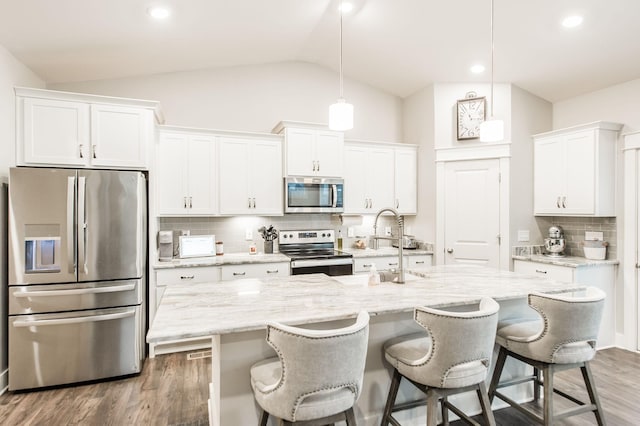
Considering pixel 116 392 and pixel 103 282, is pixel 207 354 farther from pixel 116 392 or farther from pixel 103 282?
pixel 103 282

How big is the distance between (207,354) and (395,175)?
317cm

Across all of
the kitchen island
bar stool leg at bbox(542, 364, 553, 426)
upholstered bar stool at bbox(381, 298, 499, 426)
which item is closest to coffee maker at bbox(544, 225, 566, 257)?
the kitchen island

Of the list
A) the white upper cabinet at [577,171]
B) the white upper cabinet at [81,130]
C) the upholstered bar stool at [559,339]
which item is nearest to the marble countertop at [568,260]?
the white upper cabinet at [577,171]

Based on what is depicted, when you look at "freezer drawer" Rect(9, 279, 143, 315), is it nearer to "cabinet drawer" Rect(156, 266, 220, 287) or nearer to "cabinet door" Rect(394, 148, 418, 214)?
"cabinet drawer" Rect(156, 266, 220, 287)

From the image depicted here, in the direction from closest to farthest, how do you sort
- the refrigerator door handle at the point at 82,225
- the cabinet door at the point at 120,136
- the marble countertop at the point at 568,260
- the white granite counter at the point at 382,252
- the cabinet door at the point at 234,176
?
the refrigerator door handle at the point at 82,225, the cabinet door at the point at 120,136, the marble countertop at the point at 568,260, the cabinet door at the point at 234,176, the white granite counter at the point at 382,252

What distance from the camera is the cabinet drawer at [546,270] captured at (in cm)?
371

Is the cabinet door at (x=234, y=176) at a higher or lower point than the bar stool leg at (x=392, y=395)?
higher

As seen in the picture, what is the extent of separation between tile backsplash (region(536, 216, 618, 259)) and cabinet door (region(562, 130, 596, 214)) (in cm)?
37

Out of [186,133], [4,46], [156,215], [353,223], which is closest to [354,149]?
[353,223]

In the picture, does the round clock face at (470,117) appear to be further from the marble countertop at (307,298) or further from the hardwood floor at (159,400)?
the hardwood floor at (159,400)

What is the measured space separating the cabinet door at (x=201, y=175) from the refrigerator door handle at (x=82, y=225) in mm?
1048

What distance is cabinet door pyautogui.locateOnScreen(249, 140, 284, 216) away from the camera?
4.17 meters

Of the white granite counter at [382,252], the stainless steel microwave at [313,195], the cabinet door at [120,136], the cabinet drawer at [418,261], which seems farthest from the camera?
the cabinet drawer at [418,261]

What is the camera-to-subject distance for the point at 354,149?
4672 millimetres
